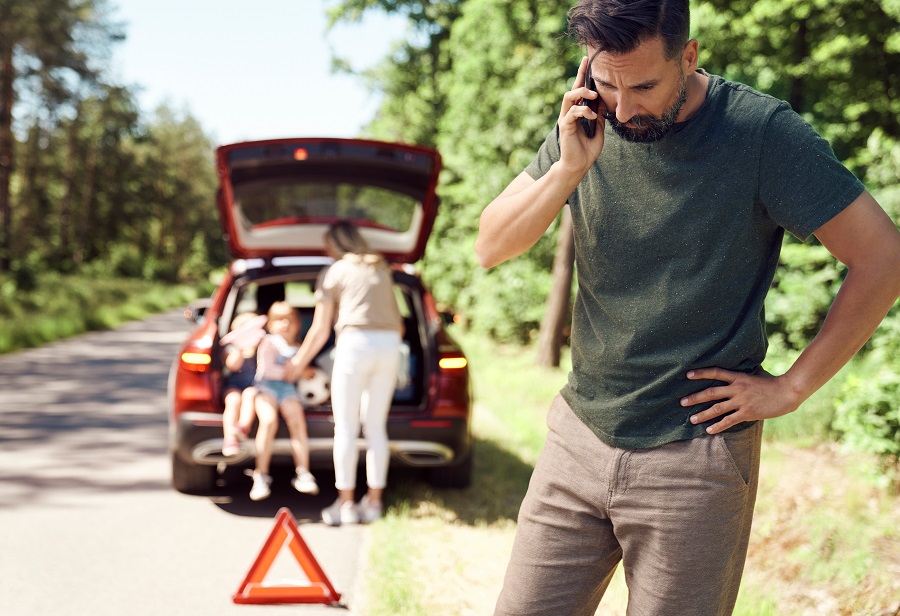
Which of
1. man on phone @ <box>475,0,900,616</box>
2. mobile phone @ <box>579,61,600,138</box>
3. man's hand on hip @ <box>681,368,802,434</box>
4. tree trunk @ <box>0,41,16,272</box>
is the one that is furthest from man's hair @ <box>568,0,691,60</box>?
tree trunk @ <box>0,41,16,272</box>

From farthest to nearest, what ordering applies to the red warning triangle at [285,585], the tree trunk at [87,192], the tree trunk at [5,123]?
the tree trunk at [87,192], the tree trunk at [5,123], the red warning triangle at [285,585]

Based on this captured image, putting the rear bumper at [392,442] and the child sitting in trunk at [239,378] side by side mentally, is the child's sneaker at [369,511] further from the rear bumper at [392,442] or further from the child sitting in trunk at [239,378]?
the child sitting in trunk at [239,378]

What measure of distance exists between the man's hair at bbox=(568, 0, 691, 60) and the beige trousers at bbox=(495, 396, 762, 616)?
0.84 m

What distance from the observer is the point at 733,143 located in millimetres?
1780

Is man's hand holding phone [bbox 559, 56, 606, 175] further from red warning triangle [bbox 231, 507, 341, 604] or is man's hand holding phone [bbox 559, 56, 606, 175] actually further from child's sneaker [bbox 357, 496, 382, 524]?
child's sneaker [bbox 357, 496, 382, 524]

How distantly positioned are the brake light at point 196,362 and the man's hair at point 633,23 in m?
4.55

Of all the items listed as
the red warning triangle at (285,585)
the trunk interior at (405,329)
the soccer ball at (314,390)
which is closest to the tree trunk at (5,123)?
the trunk interior at (405,329)

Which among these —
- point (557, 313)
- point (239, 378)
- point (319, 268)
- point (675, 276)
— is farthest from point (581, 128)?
point (557, 313)

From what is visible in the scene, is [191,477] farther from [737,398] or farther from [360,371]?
[737,398]

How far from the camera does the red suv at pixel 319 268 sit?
579 cm

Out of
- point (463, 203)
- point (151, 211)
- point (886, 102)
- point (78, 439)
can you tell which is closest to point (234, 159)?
point (78, 439)

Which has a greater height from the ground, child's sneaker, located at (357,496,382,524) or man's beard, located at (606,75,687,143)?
man's beard, located at (606,75,687,143)

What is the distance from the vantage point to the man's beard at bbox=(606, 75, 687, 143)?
1777 mm

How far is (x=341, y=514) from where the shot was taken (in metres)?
5.64
